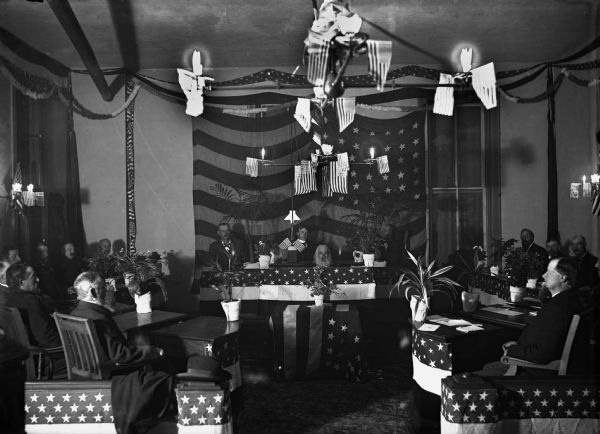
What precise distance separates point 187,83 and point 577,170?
7728mm

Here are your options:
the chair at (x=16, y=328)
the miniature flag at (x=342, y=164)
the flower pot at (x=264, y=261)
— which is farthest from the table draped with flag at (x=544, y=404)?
the miniature flag at (x=342, y=164)

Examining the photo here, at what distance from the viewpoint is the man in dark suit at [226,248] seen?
8.53m

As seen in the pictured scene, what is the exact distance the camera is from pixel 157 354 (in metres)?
3.87

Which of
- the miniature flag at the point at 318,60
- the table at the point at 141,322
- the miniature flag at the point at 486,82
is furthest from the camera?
the miniature flag at the point at 486,82

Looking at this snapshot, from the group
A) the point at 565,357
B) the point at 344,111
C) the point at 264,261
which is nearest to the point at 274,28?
the point at 344,111

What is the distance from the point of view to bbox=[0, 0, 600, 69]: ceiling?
7.03 m

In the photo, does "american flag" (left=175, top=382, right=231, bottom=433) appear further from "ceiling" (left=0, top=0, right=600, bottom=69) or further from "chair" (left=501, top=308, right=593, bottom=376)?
"ceiling" (left=0, top=0, right=600, bottom=69)

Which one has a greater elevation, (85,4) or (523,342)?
(85,4)

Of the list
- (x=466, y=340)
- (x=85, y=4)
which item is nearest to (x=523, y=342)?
(x=466, y=340)

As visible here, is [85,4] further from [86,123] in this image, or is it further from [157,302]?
[157,302]

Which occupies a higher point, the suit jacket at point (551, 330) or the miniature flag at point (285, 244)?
the miniature flag at point (285, 244)

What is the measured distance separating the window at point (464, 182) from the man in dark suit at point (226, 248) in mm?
3695

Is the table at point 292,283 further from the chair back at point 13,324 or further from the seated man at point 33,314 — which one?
the chair back at point 13,324

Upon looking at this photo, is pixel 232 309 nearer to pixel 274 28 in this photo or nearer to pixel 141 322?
pixel 141 322
